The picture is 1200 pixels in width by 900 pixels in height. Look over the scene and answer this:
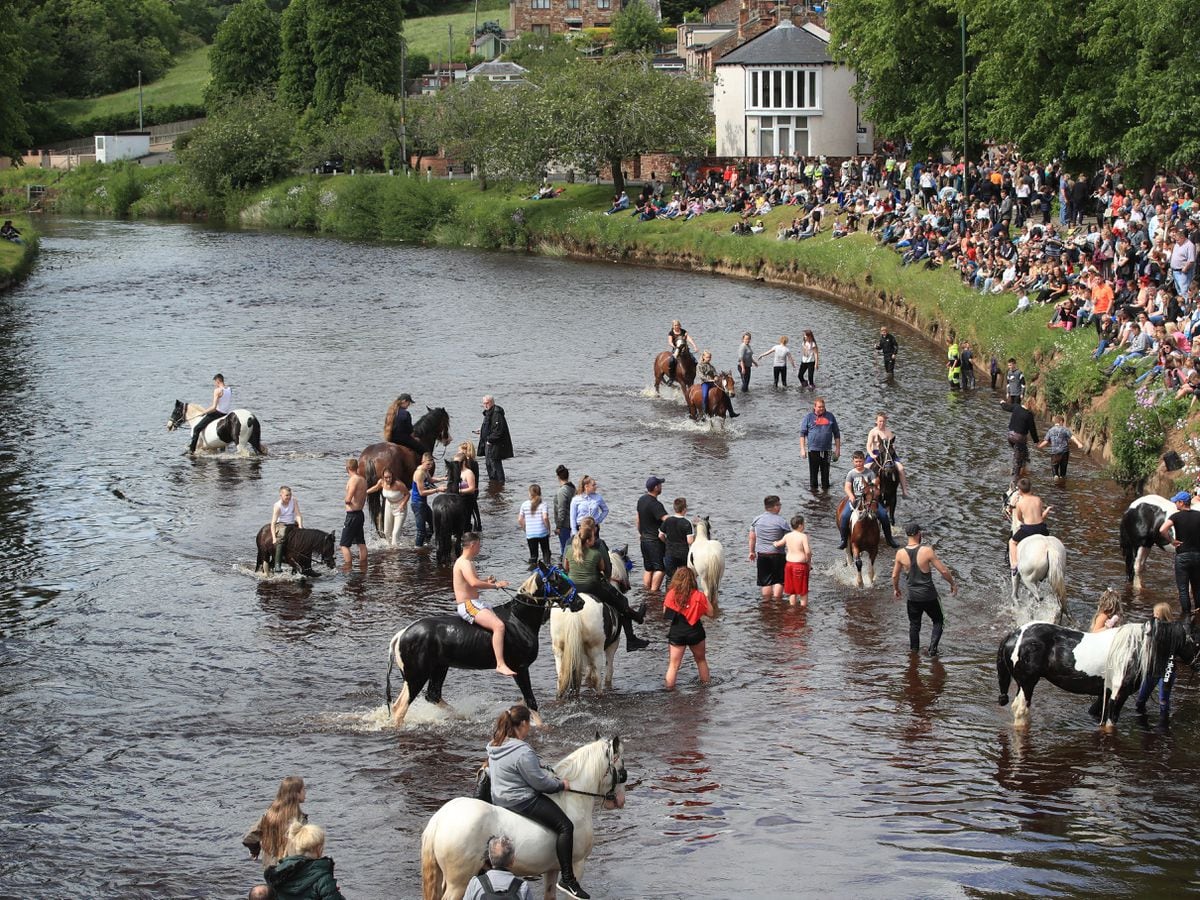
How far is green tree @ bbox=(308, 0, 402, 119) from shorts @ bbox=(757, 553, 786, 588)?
87.0 meters

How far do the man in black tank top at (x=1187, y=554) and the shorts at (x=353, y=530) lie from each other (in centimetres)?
1082

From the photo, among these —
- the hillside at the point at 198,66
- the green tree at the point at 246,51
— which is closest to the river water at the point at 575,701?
the green tree at the point at 246,51

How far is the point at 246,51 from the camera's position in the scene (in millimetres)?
118750

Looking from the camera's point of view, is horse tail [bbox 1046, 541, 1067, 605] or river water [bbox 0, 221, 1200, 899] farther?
horse tail [bbox 1046, 541, 1067, 605]

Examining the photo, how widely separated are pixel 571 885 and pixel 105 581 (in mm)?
12162

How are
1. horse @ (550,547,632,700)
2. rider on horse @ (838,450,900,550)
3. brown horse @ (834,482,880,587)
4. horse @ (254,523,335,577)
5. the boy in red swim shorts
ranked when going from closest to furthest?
1. horse @ (550,547,632,700)
2. the boy in red swim shorts
3. brown horse @ (834,482,880,587)
4. rider on horse @ (838,450,900,550)
5. horse @ (254,523,335,577)

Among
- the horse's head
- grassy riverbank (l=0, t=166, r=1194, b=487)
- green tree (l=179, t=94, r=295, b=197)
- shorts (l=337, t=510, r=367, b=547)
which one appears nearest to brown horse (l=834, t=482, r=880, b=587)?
grassy riverbank (l=0, t=166, r=1194, b=487)

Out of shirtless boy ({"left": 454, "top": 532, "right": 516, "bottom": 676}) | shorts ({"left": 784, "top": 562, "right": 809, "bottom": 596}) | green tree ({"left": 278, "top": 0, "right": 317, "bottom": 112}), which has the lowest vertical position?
shorts ({"left": 784, "top": 562, "right": 809, "bottom": 596})

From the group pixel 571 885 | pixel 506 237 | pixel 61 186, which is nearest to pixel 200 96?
pixel 61 186

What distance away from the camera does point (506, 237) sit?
249 ft

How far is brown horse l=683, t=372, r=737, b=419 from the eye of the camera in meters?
31.4

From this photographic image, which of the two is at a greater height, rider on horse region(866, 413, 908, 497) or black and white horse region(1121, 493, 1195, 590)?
rider on horse region(866, 413, 908, 497)

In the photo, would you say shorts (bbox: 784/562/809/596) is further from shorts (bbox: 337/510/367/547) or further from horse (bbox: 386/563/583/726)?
shorts (bbox: 337/510/367/547)

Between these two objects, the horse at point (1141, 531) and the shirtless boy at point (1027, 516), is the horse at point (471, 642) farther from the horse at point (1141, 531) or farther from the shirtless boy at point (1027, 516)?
the horse at point (1141, 531)
